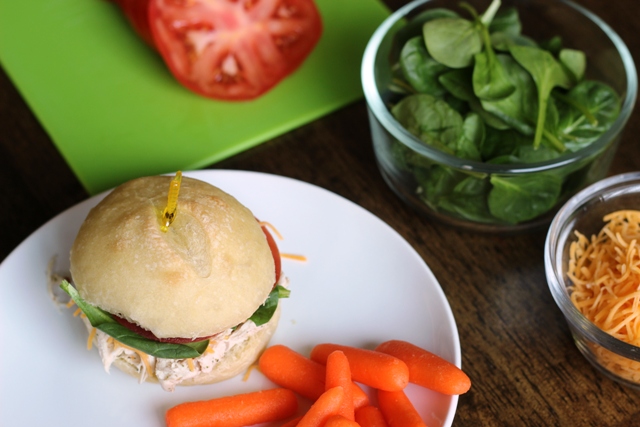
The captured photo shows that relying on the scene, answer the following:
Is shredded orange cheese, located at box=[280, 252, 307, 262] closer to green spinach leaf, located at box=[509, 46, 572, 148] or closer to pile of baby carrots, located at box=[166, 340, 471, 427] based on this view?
pile of baby carrots, located at box=[166, 340, 471, 427]

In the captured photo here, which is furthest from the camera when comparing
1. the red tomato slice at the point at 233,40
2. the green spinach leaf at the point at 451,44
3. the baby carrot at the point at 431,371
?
the red tomato slice at the point at 233,40

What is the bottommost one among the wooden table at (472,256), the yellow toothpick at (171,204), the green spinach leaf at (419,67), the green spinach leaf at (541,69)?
the wooden table at (472,256)

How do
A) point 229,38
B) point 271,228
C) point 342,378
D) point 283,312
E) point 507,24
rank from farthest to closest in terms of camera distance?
1. point 229,38
2. point 507,24
3. point 271,228
4. point 283,312
5. point 342,378

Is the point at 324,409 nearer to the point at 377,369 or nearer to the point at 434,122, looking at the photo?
the point at 377,369

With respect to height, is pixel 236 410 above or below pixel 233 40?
below

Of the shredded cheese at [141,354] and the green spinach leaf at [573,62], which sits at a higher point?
the shredded cheese at [141,354]

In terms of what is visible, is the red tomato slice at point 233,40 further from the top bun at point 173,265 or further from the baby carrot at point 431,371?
the baby carrot at point 431,371

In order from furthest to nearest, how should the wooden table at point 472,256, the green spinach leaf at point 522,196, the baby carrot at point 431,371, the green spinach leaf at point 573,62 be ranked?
1. the green spinach leaf at point 573,62
2. the green spinach leaf at point 522,196
3. the wooden table at point 472,256
4. the baby carrot at point 431,371

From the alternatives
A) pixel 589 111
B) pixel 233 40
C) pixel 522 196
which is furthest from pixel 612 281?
pixel 233 40

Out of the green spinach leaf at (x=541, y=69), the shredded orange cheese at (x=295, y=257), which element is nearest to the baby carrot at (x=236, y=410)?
the shredded orange cheese at (x=295, y=257)
